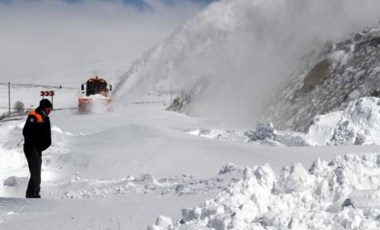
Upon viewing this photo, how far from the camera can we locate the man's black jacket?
6.59 m

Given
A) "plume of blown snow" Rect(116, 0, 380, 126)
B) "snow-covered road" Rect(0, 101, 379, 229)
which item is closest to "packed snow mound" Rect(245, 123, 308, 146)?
"snow-covered road" Rect(0, 101, 379, 229)

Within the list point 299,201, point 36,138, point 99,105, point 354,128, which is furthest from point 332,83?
point 99,105

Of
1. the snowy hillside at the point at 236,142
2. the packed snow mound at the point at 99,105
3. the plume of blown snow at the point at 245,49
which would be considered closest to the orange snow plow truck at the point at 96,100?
the packed snow mound at the point at 99,105

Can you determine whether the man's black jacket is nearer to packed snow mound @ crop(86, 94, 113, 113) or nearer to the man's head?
the man's head

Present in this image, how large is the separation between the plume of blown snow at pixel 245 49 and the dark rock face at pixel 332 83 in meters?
0.56

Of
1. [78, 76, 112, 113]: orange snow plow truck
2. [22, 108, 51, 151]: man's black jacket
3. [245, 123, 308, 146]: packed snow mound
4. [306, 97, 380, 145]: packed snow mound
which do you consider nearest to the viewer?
[22, 108, 51, 151]: man's black jacket

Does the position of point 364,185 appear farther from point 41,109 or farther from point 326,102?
point 326,102

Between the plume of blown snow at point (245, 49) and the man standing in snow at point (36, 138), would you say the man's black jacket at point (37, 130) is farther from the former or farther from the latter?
the plume of blown snow at point (245, 49)

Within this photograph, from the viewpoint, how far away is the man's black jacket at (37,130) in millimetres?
6586

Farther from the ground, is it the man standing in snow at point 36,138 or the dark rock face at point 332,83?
the dark rock face at point 332,83

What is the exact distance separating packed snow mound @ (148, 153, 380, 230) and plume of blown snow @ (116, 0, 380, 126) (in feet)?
31.9

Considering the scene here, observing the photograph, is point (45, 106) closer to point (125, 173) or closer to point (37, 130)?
point (37, 130)

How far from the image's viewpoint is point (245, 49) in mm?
16234

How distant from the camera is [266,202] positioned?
3.72m
